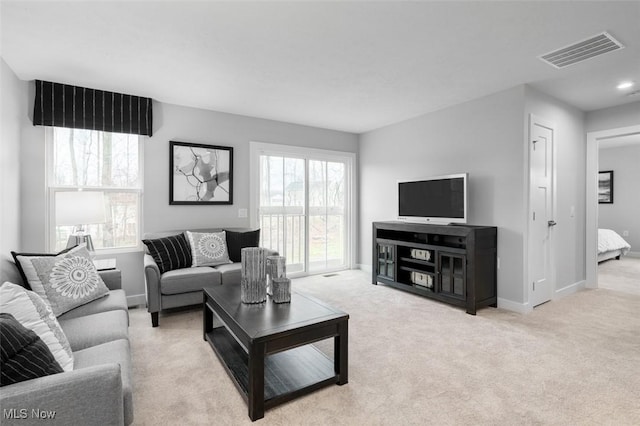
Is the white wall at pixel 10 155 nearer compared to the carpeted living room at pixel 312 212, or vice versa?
the carpeted living room at pixel 312 212

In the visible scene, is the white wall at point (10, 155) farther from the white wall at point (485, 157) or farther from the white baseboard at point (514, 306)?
the white baseboard at point (514, 306)

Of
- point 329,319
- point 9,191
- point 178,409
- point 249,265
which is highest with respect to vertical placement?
point 9,191

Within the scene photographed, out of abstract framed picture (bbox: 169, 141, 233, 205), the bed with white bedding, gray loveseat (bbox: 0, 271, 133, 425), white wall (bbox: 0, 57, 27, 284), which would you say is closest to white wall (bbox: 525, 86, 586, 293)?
the bed with white bedding

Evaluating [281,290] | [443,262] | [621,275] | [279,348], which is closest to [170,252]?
[281,290]

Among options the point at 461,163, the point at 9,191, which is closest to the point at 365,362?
the point at 461,163

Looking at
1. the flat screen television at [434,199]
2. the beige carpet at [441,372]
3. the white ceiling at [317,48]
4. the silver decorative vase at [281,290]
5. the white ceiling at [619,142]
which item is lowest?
the beige carpet at [441,372]

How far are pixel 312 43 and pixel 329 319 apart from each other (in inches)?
81.1

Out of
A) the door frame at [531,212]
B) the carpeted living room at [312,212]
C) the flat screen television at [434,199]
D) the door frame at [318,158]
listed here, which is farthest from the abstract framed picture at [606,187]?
the door frame at [318,158]

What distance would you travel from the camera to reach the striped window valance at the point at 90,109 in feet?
10.5

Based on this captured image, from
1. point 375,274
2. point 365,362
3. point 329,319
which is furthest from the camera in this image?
point 375,274

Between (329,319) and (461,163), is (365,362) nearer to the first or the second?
(329,319)

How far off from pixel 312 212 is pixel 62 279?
11.4 ft

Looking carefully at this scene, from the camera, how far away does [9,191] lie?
9.32ft

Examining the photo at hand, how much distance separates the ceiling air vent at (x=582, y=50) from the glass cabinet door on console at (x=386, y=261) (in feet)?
8.53
